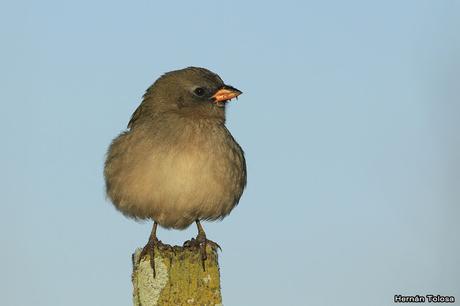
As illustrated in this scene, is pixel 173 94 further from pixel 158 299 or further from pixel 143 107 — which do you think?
pixel 158 299

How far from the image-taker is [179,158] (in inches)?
277

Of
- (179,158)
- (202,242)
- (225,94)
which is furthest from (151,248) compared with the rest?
(225,94)

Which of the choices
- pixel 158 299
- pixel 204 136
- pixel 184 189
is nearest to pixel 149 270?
pixel 158 299

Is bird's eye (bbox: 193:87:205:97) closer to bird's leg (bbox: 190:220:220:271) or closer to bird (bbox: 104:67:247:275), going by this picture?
bird (bbox: 104:67:247:275)

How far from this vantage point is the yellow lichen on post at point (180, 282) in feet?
16.3

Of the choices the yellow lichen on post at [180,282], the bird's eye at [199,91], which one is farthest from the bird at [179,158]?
the yellow lichen on post at [180,282]

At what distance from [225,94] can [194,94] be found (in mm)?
306

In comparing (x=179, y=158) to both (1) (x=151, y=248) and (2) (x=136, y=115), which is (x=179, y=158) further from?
(1) (x=151, y=248)

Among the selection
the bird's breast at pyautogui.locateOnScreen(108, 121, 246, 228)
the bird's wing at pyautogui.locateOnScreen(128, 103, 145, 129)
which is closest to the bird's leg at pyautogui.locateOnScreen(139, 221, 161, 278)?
the bird's breast at pyautogui.locateOnScreen(108, 121, 246, 228)

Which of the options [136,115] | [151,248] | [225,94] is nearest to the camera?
[151,248]

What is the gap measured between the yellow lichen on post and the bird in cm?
137

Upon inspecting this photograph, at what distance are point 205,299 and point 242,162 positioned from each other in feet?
9.51

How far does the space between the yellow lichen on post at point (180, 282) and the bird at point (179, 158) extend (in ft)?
4.48

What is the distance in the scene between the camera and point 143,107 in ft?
26.2
